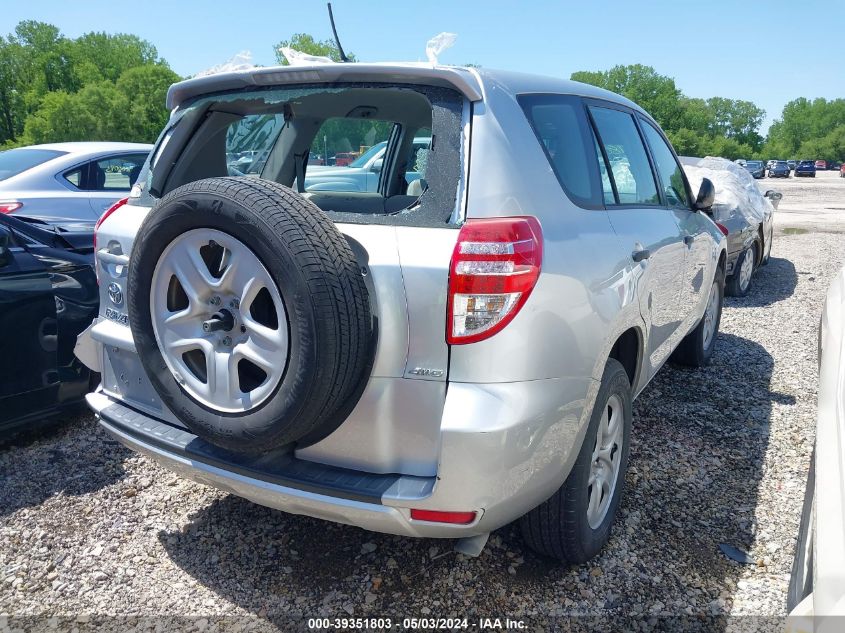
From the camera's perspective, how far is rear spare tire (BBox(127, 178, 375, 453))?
6.35 feet

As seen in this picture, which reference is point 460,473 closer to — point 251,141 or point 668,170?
point 251,141

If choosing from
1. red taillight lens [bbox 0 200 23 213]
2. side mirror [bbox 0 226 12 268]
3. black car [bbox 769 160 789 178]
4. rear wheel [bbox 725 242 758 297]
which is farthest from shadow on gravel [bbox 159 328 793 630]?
black car [bbox 769 160 789 178]

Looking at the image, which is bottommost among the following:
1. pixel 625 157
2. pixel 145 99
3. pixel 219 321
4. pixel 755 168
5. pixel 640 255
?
pixel 755 168

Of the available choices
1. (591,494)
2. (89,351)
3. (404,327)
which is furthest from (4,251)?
(591,494)

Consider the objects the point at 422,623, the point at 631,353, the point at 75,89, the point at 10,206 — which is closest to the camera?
the point at 422,623

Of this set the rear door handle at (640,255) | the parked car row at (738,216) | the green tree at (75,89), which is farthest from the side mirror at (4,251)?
the green tree at (75,89)

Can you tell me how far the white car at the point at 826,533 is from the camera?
1350 mm

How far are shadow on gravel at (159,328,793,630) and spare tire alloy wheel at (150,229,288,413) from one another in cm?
94

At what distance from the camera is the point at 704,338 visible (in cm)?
514

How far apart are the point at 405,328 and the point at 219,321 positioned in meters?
0.59

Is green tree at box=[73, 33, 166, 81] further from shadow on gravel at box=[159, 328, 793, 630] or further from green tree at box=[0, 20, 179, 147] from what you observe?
shadow on gravel at box=[159, 328, 793, 630]

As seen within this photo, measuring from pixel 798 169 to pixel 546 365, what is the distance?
2809 inches

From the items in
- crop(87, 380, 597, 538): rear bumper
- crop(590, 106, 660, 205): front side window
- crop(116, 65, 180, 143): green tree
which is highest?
crop(116, 65, 180, 143): green tree

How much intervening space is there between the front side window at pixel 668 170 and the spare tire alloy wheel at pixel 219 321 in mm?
2592
